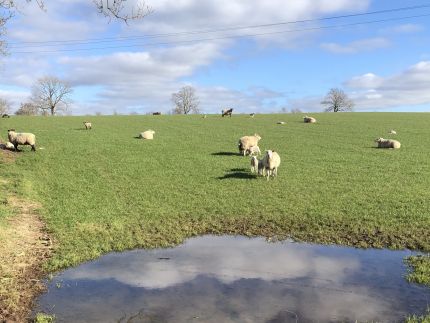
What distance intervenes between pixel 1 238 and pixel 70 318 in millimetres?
6156

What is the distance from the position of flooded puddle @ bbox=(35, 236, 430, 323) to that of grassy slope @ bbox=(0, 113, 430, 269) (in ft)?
4.32

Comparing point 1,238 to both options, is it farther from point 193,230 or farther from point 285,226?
point 285,226

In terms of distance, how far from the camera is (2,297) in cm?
1083

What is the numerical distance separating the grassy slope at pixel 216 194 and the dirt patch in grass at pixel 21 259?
623mm

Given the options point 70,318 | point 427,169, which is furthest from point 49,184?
point 427,169

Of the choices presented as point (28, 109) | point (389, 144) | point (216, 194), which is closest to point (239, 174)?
point (216, 194)

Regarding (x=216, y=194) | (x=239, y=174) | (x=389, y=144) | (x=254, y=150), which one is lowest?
(x=216, y=194)

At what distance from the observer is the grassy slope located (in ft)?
51.3

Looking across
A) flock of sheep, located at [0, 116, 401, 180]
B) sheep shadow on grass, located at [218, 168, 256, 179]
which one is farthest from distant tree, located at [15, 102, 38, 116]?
sheep shadow on grass, located at [218, 168, 256, 179]

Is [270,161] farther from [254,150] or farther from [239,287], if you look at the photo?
[239,287]

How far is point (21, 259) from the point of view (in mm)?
13414

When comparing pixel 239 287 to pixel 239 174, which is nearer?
pixel 239 287

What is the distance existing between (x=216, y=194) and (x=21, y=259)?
31.6 ft

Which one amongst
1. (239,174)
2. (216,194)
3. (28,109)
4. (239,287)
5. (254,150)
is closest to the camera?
(239,287)
